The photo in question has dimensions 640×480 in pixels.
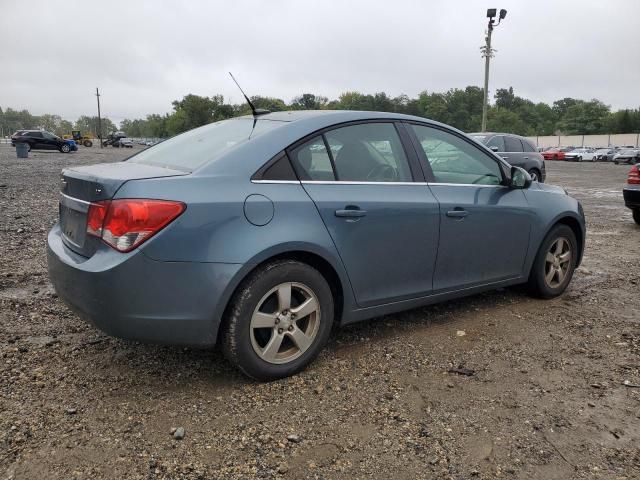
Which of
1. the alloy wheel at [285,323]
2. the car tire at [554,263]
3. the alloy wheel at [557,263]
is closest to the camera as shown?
the alloy wheel at [285,323]

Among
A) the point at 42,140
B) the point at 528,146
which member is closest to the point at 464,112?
the point at 42,140

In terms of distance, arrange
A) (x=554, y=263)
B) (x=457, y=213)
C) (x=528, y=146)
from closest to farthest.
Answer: (x=457, y=213)
(x=554, y=263)
(x=528, y=146)

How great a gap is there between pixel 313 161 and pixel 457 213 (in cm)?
117

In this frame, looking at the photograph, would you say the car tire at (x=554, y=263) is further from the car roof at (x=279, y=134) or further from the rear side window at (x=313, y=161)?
the rear side window at (x=313, y=161)

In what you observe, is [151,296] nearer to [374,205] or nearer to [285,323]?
[285,323]

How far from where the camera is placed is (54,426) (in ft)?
8.48

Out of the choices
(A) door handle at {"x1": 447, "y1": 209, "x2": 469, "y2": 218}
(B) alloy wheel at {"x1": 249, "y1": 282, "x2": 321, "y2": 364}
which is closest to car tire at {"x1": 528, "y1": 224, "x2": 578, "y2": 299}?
(A) door handle at {"x1": 447, "y1": 209, "x2": 469, "y2": 218}

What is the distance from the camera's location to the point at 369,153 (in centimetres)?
354

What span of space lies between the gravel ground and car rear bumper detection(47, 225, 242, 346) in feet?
1.35

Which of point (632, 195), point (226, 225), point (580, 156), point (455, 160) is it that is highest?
point (455, 160)

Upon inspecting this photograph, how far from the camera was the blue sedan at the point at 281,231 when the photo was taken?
268 cm

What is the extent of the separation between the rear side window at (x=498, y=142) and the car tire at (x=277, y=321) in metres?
12.2

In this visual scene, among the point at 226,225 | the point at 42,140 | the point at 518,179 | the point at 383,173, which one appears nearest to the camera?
the point at 226,225

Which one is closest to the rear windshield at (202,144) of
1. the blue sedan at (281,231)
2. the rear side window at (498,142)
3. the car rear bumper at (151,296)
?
the blue sedan at (281,231)
